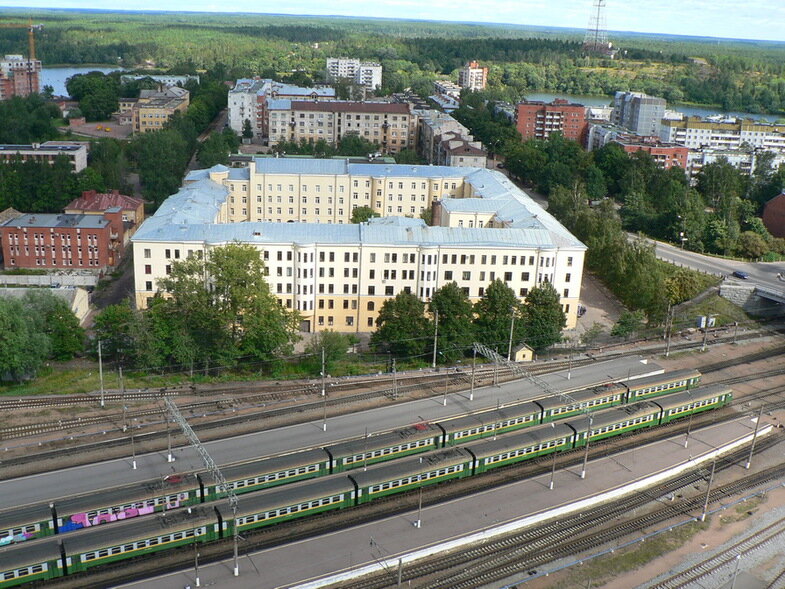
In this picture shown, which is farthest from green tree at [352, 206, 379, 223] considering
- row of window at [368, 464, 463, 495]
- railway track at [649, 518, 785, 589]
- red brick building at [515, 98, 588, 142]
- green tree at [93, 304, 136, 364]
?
red brick building at [515, 98, 588, 142]

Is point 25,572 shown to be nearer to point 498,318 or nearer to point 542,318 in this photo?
point 498,318

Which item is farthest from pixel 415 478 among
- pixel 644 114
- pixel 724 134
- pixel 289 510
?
pixel 644 114

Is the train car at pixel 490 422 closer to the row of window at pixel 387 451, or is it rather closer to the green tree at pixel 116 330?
the row of window at pixel 387 451

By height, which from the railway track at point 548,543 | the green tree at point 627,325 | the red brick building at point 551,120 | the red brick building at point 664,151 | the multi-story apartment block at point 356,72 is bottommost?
the railway track at point 548,543

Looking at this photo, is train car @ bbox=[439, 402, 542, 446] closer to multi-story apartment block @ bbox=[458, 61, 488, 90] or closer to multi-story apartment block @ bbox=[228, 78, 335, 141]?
multi-story apartment block @ bbox=[228, 78, 335, 141]

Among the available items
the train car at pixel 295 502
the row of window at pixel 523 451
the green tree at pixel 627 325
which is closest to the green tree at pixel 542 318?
the green tree at pixel 627 325

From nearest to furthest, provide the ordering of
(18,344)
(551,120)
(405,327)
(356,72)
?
(18,344) < (405,327) < (551,120) < (356,72)
